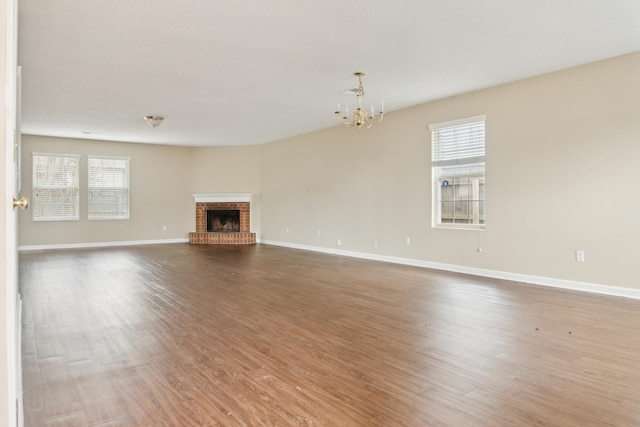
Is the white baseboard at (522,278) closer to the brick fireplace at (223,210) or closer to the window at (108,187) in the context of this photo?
the brick fireplace at (223,210)

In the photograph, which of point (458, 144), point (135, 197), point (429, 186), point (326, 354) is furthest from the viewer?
point (135, 197)

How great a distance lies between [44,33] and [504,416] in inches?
186

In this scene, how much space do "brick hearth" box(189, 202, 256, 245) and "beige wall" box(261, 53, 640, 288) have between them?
361 cm

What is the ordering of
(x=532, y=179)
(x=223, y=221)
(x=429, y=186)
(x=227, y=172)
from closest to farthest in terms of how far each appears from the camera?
(x=532, y=179) → (x=429, y=186) → (x=227, y=172) → (x=223, y=221)

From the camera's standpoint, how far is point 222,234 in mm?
10719

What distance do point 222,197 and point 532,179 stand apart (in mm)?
7855

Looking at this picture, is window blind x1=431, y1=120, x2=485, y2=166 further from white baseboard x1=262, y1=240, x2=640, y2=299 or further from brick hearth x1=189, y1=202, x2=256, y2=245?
brick hearth x1=189, y1=202, x2=256, y2=245

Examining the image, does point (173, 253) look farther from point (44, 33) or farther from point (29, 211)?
point (44, 33)

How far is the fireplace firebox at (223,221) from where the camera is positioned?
36.9 feet

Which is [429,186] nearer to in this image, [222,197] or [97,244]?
[222,197]

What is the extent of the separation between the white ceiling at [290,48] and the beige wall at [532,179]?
345mm

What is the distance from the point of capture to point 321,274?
19.9 feet

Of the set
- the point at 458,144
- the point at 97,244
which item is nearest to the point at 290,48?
the point at 458,144

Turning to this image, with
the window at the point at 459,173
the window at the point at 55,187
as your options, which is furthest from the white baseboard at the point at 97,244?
the window at the point at 459,173
